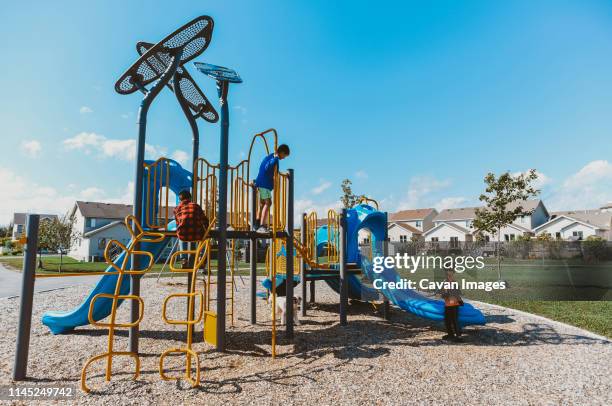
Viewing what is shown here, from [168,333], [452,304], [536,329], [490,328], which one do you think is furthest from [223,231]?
[536,329]

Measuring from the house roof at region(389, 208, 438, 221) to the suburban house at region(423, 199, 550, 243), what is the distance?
4351 mm

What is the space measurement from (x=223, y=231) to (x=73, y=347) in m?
3.20

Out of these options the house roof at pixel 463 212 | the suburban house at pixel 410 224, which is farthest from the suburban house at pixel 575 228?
the suburban house at pixel 410 224

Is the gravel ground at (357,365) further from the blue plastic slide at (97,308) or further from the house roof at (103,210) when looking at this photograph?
the house roof at (103,210)

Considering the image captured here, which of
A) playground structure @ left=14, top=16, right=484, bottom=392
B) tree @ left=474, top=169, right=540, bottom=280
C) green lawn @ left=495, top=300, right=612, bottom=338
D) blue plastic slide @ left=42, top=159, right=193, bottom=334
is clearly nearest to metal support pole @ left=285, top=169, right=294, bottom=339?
playground structure @ left=14, top=16, right=484, bottom=392

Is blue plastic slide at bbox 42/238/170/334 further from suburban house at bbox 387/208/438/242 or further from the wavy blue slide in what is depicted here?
suburban house at bbox 387/208/438/242

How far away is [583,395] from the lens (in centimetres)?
439

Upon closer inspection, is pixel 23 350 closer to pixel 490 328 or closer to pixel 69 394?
pixel 69 394

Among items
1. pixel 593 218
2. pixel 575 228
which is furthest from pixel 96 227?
pixel 593 218

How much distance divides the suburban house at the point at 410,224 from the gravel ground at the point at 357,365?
166 feet

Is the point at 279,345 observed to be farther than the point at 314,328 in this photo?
No

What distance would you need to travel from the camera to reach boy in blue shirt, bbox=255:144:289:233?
6.68 metres

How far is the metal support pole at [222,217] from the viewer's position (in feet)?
19.7

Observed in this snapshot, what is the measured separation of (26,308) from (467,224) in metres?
55.7
